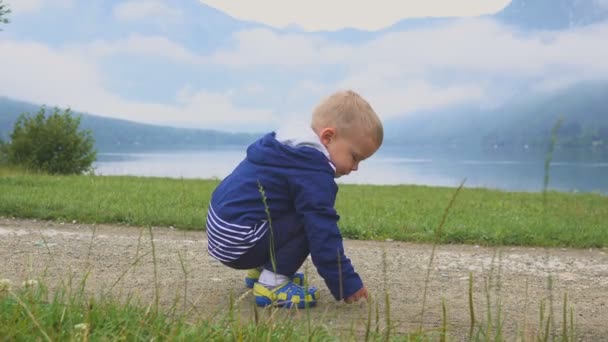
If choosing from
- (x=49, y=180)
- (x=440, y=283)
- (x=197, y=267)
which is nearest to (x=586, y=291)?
(x=440, y=283)

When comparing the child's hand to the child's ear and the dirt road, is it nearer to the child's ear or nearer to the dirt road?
the dirt road

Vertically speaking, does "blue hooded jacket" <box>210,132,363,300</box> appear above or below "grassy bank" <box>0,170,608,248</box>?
above

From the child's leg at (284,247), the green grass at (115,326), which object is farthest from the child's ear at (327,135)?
the green grass at (115,326)

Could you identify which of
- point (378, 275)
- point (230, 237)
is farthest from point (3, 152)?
point (230, 237)

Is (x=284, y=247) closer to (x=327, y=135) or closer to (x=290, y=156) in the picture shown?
(x=290, y=156)

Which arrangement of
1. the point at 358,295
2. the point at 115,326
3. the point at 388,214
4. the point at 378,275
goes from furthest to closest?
the point at 388,214
the point at 378,275
the point at 358,295
the point at 115,326

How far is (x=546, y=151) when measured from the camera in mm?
2170

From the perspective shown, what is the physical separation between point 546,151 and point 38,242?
17.2 ft

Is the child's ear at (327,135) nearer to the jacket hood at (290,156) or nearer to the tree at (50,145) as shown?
the jacket hood at (290,156)

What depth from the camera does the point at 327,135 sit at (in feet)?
12.8

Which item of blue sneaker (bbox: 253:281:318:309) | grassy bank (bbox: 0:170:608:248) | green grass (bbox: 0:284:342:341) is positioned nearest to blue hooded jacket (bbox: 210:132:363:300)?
blue sneaker (bbox: 253:281:318:309)

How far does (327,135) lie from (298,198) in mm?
417

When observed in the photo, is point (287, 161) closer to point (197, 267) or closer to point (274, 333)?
point (274, 333)

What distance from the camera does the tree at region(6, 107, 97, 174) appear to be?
20.5 meters
